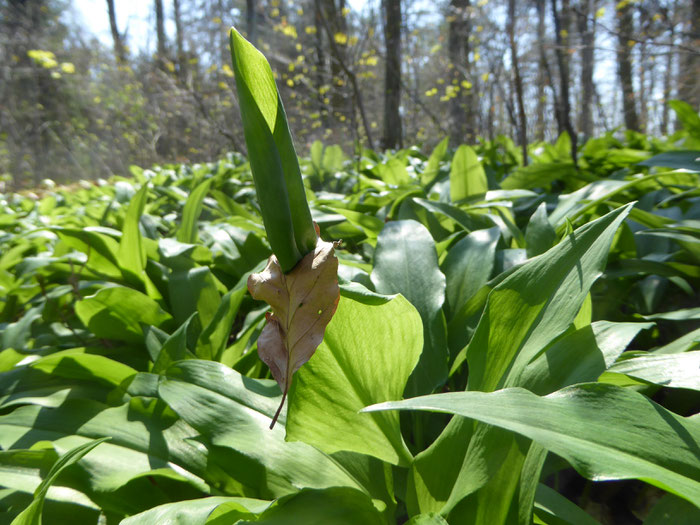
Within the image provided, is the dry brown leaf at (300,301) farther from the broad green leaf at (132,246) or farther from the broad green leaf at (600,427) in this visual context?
the broad green leaf at (132,246)

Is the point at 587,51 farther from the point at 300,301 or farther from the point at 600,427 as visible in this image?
the point at 300,301

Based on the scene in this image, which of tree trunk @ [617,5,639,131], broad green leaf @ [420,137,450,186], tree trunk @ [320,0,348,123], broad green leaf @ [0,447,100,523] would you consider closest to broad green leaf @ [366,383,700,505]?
broad green leaf @ [0,447,100,523]

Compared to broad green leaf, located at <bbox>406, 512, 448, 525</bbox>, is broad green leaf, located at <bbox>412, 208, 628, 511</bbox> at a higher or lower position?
higher

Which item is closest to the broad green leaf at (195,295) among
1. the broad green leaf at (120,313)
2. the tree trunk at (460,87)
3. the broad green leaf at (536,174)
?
the broad green leaf at (120,313)

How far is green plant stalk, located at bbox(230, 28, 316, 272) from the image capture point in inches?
18.3

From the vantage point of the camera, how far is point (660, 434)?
0.52 meters

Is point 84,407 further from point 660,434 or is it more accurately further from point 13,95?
point 13,95

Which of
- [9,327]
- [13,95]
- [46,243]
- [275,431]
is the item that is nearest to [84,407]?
[275,431]

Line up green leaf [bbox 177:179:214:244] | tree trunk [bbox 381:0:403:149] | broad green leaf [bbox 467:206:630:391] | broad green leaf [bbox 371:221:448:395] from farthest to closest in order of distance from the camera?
tree trunk [bbox 381:0:403:149]
green leaf [bbox 177:179:214:244]
broad green leaf [bbox 371:221:448:395]
broad green leaf [bbox 467:206:630:391]

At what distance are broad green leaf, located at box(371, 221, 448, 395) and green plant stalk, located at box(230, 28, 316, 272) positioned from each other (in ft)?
1.61

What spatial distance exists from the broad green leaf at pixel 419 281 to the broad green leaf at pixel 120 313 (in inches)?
22.6

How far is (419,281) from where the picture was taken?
102 centimetres

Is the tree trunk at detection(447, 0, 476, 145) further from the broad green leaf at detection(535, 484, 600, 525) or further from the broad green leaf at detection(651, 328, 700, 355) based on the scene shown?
the broad green leaf at detection(535, 484, 600, 525)

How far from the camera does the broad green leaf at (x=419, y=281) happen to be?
3.00 ft
